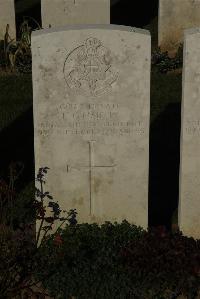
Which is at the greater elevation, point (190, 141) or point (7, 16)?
point (7, 16)

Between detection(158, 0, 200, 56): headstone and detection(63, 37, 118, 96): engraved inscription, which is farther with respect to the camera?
detection(158, 0, 200, 56): headstone

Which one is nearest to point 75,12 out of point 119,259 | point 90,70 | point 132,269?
point 90,70

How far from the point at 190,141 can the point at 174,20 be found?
7.43 m

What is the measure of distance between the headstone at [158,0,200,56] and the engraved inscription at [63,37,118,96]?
288 inches

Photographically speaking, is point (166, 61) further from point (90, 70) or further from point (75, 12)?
point (90, 70)

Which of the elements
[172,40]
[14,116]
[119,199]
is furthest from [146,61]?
[172,40]

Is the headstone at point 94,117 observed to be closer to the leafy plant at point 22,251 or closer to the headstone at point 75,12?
the leafy plant at point 22,251

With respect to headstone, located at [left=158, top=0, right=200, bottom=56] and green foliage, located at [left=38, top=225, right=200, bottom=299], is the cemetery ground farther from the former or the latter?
headstone, located at [left=158, top=0, right=200, bottom=56]

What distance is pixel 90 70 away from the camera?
622cm

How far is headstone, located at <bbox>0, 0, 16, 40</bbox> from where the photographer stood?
13672mm

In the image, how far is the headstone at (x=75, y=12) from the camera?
1308 cm

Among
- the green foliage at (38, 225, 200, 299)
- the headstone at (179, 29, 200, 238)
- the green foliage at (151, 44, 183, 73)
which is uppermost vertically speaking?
the green foliage at (151, 44, 183, 73)

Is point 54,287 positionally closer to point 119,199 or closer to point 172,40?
point 119,199

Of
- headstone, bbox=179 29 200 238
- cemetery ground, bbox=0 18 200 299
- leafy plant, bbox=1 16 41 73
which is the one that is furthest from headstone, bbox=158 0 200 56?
headstone, bbox=179 29 200 238
